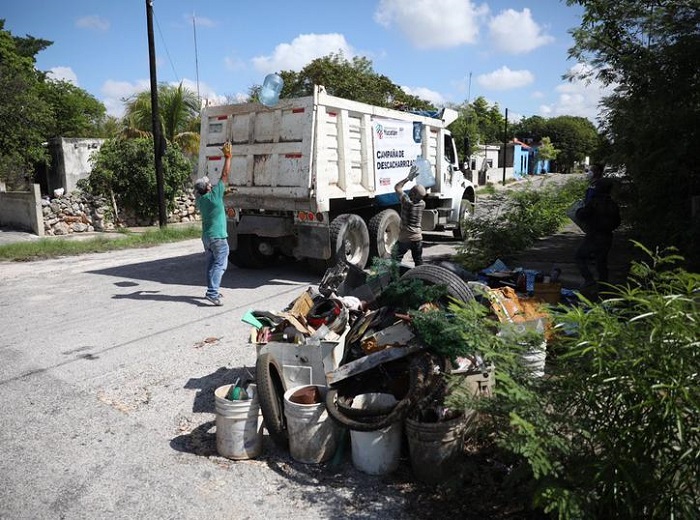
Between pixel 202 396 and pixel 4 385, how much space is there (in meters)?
1.84

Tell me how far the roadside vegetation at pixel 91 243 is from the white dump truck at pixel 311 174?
452 centimetres

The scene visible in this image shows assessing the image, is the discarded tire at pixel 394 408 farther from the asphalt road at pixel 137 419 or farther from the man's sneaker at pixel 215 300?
the man's sneaker at pixel 215 300

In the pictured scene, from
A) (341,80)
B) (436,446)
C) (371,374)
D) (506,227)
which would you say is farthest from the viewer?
(341,80)

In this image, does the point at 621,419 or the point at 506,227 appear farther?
the point at 506,227

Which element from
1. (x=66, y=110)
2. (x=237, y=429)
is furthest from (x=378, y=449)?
(x=66, y=110)

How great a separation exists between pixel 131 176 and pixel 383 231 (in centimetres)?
952

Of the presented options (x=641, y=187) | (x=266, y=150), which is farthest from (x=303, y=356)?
(x=641, y=187)

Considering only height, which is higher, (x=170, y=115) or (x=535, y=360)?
(x=170, y=115)

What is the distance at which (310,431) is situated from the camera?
11.7 ft

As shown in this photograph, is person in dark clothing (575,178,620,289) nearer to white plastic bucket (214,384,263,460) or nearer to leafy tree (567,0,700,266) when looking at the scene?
leafy tree (567,0,700,266)

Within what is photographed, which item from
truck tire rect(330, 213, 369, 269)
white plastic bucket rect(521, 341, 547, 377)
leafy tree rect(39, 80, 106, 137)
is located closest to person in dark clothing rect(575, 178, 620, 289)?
truck tire rect(330, 213, 369, 269)

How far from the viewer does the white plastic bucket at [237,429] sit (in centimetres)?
362

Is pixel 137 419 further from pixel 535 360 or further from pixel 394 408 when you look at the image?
pixel 535 360

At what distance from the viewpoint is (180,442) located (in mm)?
3869
